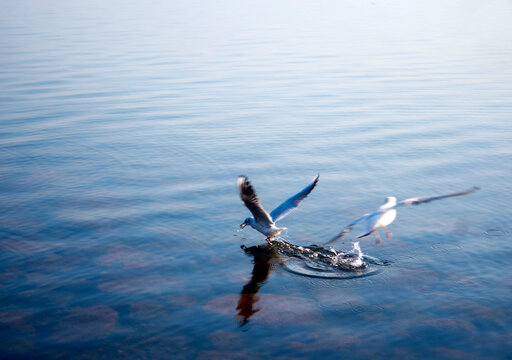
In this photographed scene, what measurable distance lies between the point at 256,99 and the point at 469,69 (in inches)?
519

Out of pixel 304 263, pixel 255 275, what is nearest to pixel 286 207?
pixel 304 263

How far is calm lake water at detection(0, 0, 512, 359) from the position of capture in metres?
8.98

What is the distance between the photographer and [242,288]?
10.2 meters

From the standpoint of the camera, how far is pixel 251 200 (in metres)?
10.9

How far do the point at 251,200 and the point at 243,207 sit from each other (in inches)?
108

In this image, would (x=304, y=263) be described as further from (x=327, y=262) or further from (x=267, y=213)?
(x=267, y=213)

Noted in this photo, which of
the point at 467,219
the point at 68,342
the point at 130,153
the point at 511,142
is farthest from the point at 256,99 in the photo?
the point at 68,342

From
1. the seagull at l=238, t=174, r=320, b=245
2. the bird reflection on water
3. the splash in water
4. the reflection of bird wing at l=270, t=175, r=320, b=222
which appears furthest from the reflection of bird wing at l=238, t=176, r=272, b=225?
the splash in water

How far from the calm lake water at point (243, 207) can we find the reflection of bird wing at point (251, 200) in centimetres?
82

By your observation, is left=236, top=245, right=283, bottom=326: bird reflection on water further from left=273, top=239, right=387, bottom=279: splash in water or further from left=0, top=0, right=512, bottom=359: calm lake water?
left=273, top=239, right=387, bottom=279: splash in water

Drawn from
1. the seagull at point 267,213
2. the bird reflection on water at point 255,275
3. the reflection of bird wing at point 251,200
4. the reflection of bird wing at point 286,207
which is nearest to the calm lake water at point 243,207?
the bird reflection on water at point 255,275

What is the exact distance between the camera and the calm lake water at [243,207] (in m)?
8.98

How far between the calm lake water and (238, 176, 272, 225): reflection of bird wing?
0.82m

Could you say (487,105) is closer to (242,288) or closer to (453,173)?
(453,173)
